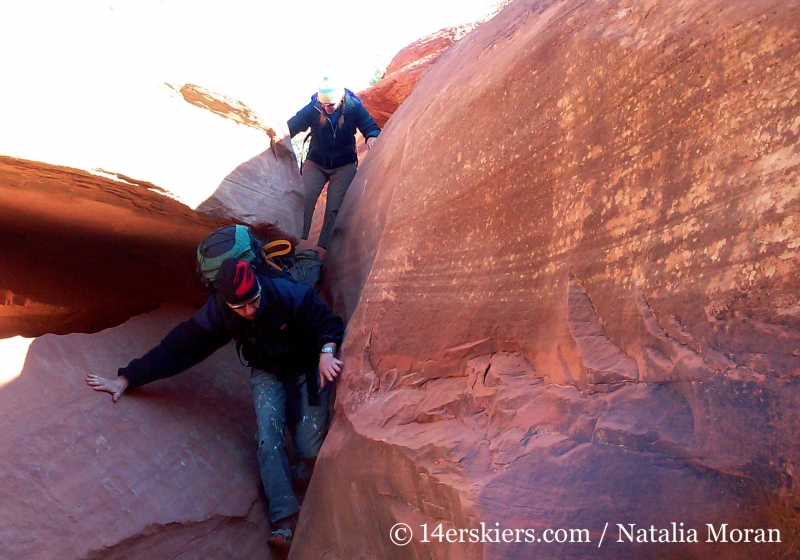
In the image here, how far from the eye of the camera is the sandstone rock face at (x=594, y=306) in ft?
4.58

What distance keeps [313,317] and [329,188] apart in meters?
1.73

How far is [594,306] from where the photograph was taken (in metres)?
1.83

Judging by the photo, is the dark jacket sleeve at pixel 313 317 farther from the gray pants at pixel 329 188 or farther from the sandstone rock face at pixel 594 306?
the gray pants at pixel 329 188

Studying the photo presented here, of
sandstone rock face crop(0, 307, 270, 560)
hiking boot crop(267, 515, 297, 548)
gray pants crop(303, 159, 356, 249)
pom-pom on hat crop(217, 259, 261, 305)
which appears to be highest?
gray pants crop(303, 159, 356, 249)

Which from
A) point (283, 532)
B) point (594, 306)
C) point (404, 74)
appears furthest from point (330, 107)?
point (404, 74)

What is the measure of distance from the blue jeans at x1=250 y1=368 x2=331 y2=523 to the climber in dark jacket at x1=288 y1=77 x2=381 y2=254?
1.53m

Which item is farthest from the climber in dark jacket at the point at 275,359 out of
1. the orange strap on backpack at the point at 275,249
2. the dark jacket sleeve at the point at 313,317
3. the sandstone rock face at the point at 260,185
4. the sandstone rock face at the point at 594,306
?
the sandstone rock face at the point at 260,185

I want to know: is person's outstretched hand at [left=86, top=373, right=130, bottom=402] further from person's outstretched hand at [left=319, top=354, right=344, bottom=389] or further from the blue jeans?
person's outstretched hand at [left=319, top=354, right=344, bottom=389]

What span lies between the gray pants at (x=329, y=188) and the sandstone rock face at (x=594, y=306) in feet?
6.16

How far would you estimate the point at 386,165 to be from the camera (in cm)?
367

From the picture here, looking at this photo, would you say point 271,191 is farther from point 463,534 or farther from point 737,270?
point 737,270

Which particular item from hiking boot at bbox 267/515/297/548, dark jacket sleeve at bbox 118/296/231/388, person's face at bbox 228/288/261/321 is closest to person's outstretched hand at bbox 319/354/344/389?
person's face at bbox 228/288/261/321

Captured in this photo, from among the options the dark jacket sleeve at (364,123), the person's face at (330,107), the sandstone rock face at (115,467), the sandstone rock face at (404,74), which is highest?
the sandstone rock face at (404,74)

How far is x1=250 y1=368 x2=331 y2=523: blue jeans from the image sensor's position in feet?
10.4
